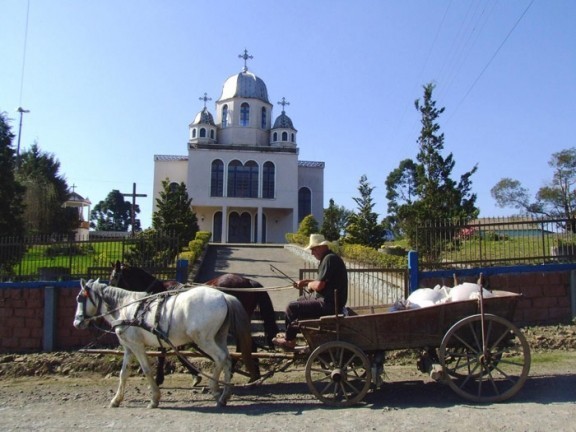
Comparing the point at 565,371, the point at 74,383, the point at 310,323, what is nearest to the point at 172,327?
the point at 310,323

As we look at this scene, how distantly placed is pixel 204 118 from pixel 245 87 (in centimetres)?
505

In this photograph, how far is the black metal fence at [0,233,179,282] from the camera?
10.8m

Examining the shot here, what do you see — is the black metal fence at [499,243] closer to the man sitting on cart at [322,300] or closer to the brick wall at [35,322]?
the man sitting on cart at [322,300]

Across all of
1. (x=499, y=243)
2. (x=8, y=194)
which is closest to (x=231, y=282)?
(x=499, y=243)

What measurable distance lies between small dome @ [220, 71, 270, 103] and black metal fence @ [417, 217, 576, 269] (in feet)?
134

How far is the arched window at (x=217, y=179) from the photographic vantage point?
4400 cm

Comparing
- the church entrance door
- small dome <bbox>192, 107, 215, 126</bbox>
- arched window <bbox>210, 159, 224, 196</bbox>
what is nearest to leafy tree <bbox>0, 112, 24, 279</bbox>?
arched window <bbox>210, 159, 224, 196</bbox>

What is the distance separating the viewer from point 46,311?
33.5 ft

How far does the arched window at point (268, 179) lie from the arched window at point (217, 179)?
12.0 ft

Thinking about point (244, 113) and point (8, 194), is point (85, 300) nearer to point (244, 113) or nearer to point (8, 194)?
point (8, 194)

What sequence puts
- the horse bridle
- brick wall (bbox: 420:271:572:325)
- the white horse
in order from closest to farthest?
1. the white horse
2. the horse bridle
3. brick wall (bbox: 420:271:572:325)

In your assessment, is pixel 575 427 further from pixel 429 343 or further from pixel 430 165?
pixel 430 165

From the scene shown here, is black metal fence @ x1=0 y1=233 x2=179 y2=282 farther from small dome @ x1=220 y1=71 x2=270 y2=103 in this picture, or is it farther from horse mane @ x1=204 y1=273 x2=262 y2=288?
small dome @ x1=220 y1=71 x2=270 y2=103

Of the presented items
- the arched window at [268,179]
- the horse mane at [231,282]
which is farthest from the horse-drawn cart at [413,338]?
the arched window at [268,179]
